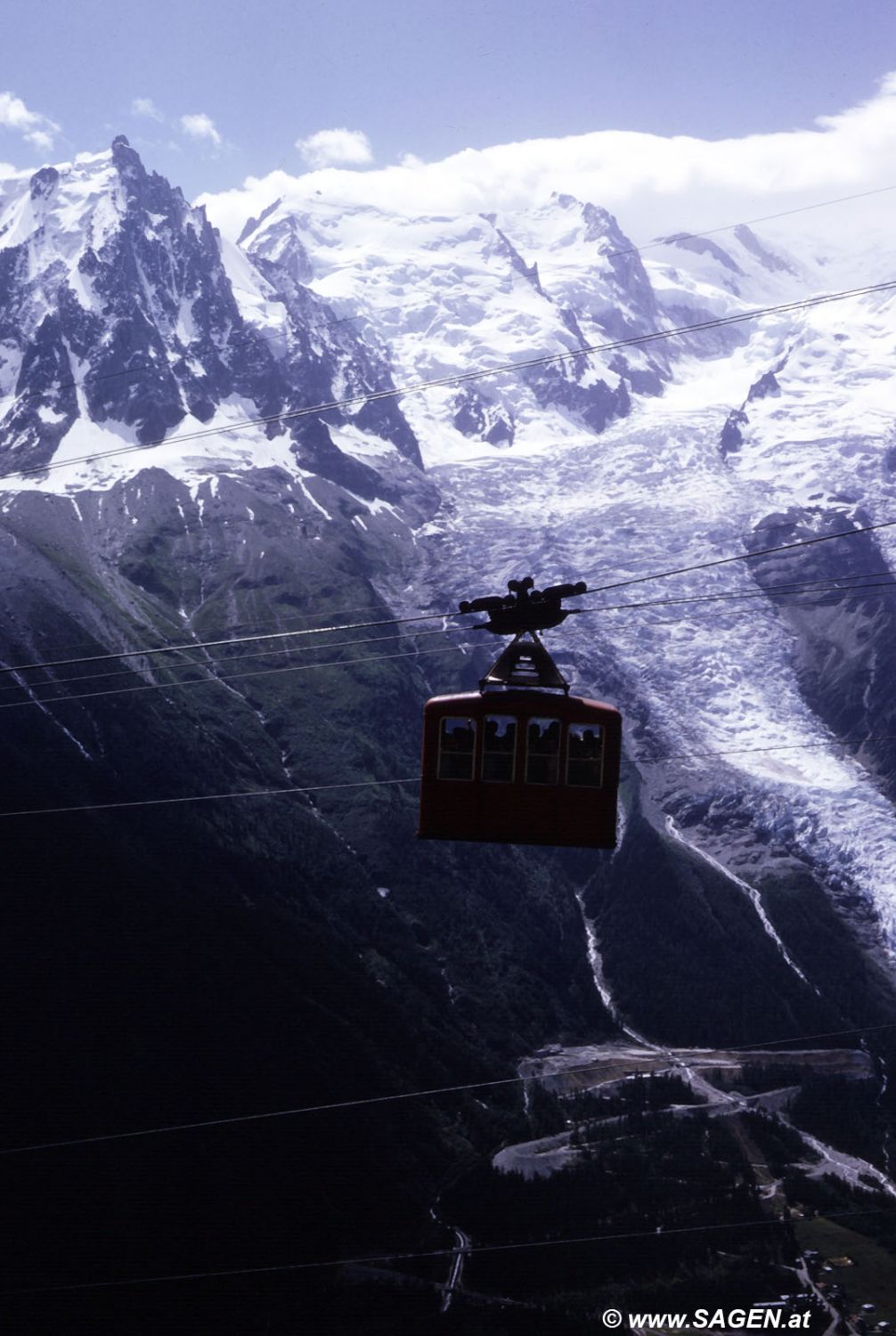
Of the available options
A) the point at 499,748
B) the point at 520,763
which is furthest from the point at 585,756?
the point at 499,748

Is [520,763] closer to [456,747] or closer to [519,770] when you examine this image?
[519,770]

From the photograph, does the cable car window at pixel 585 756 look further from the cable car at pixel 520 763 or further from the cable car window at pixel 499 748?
the cable car window at pixel 499 748

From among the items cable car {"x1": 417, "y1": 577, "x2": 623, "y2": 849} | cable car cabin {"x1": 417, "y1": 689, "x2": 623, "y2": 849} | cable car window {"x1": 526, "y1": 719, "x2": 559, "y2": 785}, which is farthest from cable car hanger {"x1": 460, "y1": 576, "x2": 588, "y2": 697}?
cable car window {"x1": 526, "y1": 719, "x2": 559, "y2": 785}

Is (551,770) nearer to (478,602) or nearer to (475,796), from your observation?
(475,796)

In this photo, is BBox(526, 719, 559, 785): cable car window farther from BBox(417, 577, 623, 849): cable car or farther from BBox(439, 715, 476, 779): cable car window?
BBox(439, 715, 476, 779): cable car window

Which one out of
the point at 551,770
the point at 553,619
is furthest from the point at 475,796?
the point at 553,619

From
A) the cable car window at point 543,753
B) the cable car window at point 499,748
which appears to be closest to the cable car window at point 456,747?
the cable car window at point 499,748
